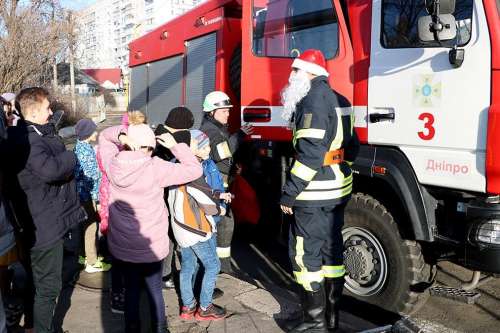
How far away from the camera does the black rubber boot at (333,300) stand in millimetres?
3449

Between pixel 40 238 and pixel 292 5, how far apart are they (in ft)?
9.33

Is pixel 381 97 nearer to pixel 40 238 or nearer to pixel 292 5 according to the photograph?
pixel 292 5

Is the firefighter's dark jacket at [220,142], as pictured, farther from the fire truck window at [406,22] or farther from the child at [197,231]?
the fire truck window at [406,22]

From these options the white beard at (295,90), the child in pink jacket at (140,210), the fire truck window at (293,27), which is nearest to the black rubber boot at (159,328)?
the child in pink jacket at (140,210)

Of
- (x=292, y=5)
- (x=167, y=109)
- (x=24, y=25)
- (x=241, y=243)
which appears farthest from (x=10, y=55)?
(x=292, y=5)

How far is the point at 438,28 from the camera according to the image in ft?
9.31

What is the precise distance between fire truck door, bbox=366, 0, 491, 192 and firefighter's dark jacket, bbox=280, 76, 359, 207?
0.31 metres

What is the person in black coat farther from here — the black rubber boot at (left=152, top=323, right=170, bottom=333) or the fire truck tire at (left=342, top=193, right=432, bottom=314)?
the fire truck tire at (left=342, top=193, right=432, bottom=314)

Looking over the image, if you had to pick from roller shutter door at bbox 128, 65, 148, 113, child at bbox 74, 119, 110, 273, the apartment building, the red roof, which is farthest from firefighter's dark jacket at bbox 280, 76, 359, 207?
the apartment building

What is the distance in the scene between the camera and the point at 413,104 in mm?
3242

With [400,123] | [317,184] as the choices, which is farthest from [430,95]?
[317,184]

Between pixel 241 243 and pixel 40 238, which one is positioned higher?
pixel 40 238

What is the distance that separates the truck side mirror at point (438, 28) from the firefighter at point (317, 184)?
68cm

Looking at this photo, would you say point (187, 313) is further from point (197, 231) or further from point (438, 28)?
point (438, 28)
